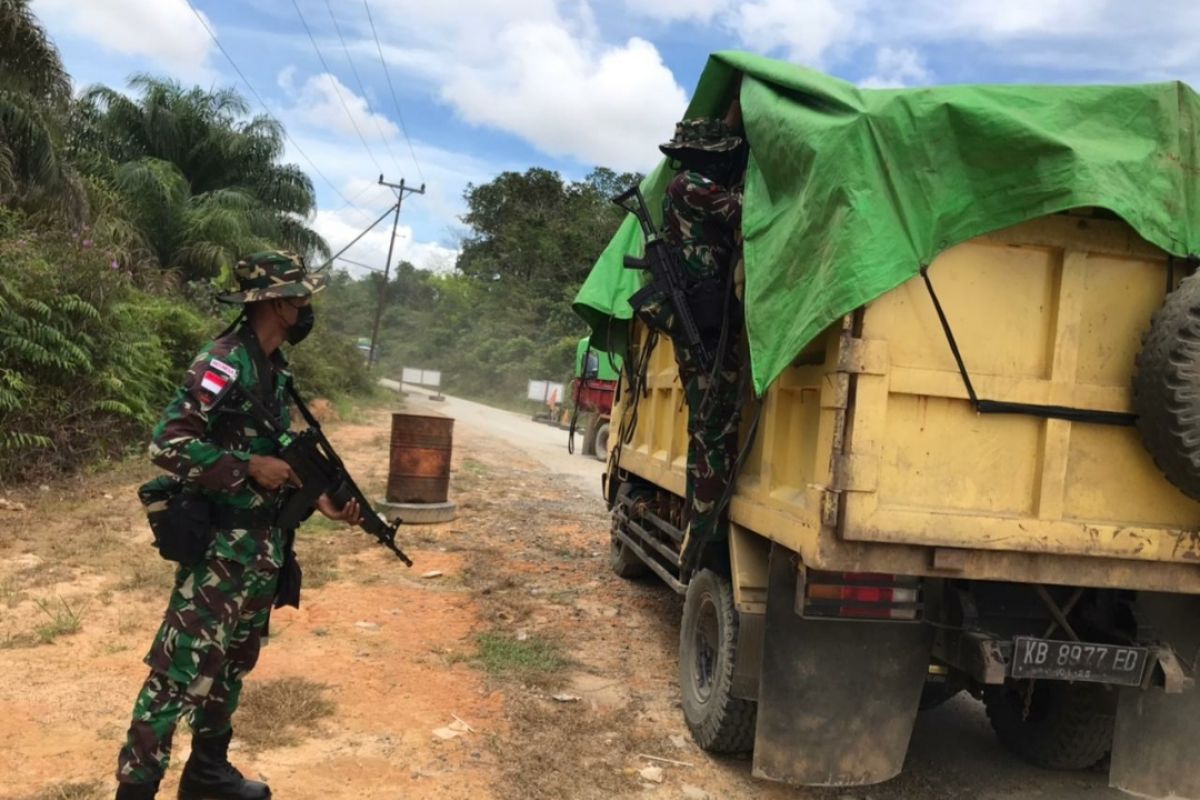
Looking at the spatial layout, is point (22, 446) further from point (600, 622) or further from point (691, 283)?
point (691, 283)

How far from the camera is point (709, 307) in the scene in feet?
12.4

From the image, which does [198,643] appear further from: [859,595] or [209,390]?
[859,595]

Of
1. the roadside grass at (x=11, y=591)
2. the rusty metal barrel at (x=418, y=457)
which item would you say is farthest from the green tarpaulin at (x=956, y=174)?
the rusty metal barrel at (x=418, y=457)

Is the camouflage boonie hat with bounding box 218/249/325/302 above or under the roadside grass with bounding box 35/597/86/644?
above

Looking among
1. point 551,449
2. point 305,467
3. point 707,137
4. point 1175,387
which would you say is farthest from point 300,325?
point 551,449

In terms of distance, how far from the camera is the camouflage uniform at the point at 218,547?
2.62 metres

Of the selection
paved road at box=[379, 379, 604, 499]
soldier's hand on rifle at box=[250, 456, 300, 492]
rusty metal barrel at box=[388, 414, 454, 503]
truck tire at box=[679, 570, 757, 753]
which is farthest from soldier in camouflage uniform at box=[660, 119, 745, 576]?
paved road at box=[379, 379, 604, 499]

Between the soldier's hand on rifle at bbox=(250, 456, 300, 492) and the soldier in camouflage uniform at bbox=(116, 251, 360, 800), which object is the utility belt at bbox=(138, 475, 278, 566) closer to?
the soldier in camouflage uniform at bbox=(116, 251, 360, 800)

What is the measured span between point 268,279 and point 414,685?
91.2 inches

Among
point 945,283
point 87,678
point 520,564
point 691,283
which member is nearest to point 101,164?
point 520,564

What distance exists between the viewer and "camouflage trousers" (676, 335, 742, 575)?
3.71 metres

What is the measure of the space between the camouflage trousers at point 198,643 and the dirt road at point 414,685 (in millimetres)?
514

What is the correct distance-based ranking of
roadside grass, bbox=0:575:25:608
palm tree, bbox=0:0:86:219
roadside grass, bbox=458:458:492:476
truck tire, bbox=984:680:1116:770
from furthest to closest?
roadside grass, bbox=458:458:492:476
palm tree, bbox=0:0:86:219
roadside grass, bbox=0:575:25:608
truck tire, bbox=984:680:1116:770

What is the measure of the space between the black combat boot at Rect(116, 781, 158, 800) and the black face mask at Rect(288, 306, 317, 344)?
1.49 metres
